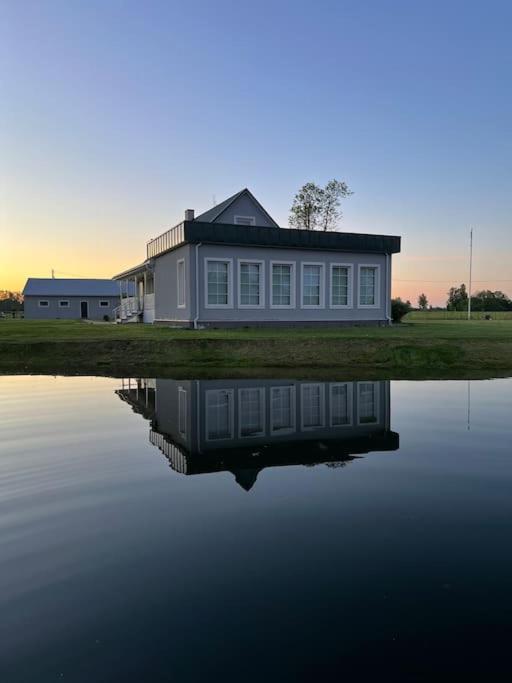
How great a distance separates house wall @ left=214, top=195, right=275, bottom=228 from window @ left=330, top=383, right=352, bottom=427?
18583 millimetres

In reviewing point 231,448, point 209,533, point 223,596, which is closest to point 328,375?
point 231,448

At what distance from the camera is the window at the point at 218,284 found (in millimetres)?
22281

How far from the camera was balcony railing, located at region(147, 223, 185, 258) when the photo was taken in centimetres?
2185

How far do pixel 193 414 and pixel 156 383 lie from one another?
3871mm

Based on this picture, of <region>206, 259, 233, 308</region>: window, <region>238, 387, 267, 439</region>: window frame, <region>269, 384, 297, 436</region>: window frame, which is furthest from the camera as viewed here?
<region>206, 259, 233, 308</region>: window

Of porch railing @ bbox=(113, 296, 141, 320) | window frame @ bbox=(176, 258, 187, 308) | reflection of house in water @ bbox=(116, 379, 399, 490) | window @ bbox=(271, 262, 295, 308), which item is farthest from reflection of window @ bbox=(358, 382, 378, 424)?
porch railing @ bbox=(113, 296, 141, 320)

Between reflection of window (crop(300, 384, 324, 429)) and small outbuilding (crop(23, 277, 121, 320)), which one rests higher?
small outbuilding (crop(23, 277, 121, 320))

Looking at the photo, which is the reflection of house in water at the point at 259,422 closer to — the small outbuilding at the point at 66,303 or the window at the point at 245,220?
the window at the point at 245,220

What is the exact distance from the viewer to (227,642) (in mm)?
2758

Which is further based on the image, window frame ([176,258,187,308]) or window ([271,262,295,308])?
window ([271,262,295,308])

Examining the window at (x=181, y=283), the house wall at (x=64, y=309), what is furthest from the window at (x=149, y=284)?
the house wall at (x=64, y=309)

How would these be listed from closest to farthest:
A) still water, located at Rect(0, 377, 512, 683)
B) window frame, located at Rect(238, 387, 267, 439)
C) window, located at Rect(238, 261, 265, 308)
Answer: still water, located at Rect(0, 377, 512, 683) < window frame, located at Rect(238, 387, 267, 439) < window, located at Rect(238, 261, 265, 308)

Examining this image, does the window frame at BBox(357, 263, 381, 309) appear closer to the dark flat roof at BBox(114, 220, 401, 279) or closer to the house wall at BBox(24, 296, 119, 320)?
the dark flat roof at BBox(114, 220, 401, 279)

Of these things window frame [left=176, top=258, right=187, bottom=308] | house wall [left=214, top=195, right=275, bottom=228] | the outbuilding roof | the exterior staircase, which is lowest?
the exterior staircase
